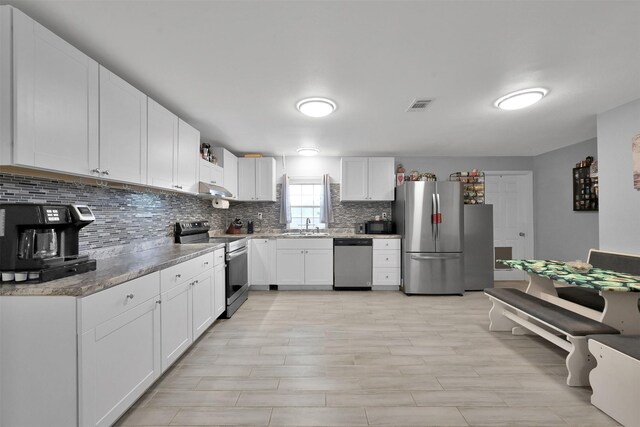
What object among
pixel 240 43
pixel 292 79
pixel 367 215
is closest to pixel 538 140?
pixel 367 215

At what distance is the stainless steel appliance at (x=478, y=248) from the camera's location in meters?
4.55

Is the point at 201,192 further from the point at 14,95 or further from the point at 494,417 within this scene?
the point at 494,417

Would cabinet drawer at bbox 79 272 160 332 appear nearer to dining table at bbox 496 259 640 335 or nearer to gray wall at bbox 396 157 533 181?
dining table at bbox 496 259 640 335

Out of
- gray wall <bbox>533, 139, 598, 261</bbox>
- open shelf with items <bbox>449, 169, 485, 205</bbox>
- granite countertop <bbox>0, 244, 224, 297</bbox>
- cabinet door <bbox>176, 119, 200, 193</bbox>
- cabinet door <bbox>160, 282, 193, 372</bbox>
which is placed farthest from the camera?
open shelf with items <bbox>449, 169, 485, 205</bbox>

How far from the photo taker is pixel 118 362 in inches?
60.0

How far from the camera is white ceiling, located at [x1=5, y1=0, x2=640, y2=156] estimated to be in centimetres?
155

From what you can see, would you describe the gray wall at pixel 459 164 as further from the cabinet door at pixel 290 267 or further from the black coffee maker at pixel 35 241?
the black coffee maker at pixel 35 241

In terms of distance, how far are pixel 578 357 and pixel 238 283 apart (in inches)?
133

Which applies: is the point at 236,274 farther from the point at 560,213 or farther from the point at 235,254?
the point at 560,213

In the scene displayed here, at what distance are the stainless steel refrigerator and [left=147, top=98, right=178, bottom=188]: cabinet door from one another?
3.40 m

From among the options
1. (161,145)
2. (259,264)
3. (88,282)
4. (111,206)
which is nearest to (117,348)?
(88,282)

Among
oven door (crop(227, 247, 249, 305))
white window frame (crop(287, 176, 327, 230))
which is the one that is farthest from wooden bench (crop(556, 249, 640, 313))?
oven door (crop(227, 247, 249, 305))

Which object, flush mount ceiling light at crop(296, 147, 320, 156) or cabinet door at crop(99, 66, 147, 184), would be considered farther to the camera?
flush mount ceiling light at crop(296, 147, 320, 156)

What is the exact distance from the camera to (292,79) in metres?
2.29
